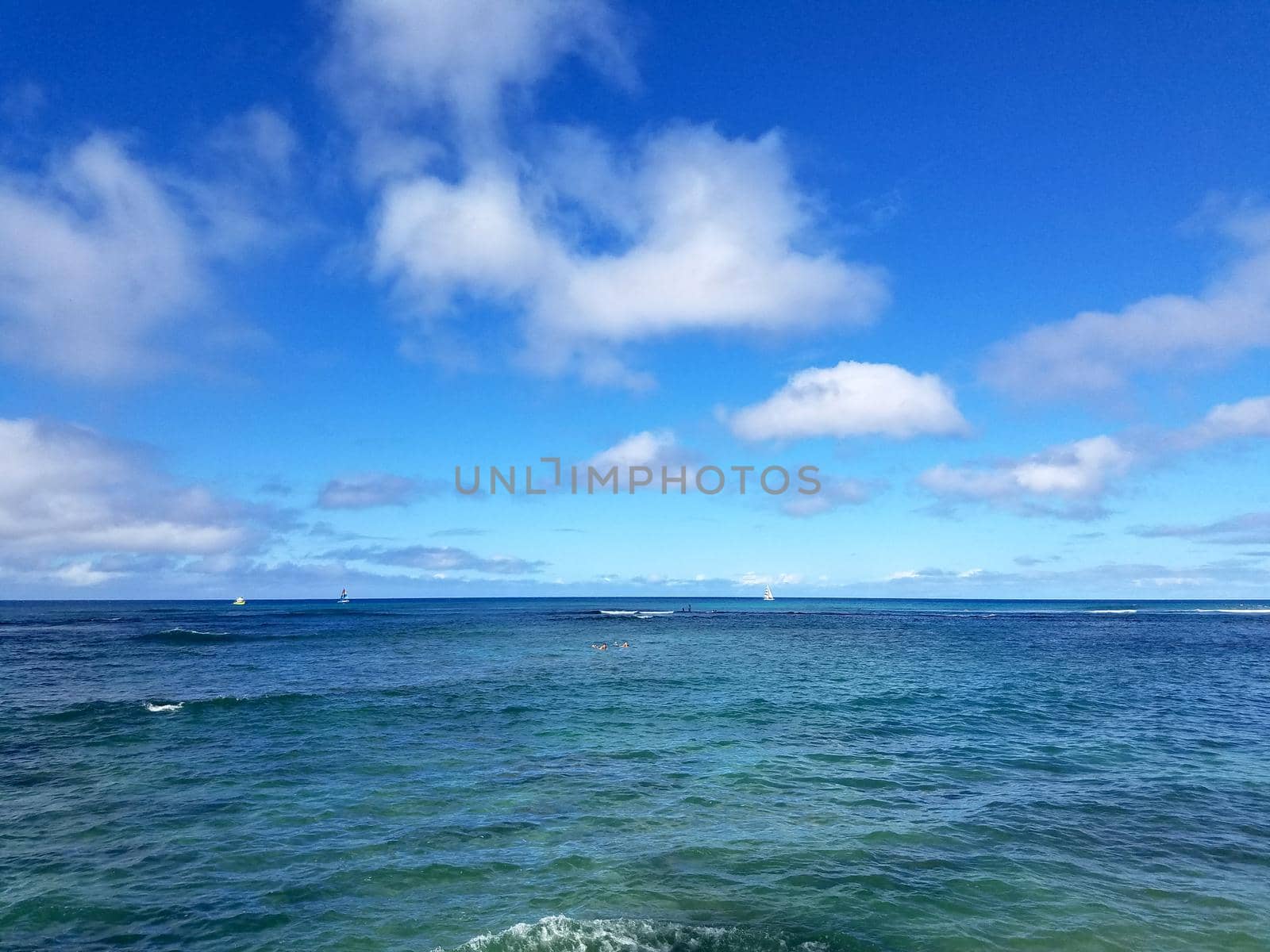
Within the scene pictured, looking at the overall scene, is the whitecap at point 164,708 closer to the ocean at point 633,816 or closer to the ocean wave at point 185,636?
the ocean at point 633,816

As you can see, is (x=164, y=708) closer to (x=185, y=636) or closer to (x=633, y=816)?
(x=633, y=816)

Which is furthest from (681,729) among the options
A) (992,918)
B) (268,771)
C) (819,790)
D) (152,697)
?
(152,697)

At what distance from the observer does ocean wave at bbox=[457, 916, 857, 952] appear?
11930 mm

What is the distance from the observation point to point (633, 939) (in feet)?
39.8

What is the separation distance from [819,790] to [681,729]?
9.94 meters

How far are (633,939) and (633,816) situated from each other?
6.44 m

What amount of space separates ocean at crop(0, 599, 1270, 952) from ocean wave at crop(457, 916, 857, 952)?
A: 6 cm

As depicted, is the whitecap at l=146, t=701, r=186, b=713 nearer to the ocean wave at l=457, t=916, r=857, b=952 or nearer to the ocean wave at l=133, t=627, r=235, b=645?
the ocean wave at l=457, t=916, r=857, b=952

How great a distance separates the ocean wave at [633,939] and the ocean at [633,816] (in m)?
0.06

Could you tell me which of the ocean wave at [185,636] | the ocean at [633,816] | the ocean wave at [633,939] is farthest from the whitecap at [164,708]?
the ocean wave at [185,636]

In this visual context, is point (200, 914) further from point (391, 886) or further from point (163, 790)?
point (163, 790)

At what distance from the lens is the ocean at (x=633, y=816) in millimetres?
13000

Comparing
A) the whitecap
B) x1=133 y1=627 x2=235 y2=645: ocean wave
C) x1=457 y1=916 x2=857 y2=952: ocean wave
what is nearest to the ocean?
x1=457 y1=916 x2=857 y2=952: ocean wave

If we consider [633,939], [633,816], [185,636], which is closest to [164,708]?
[633,816]
